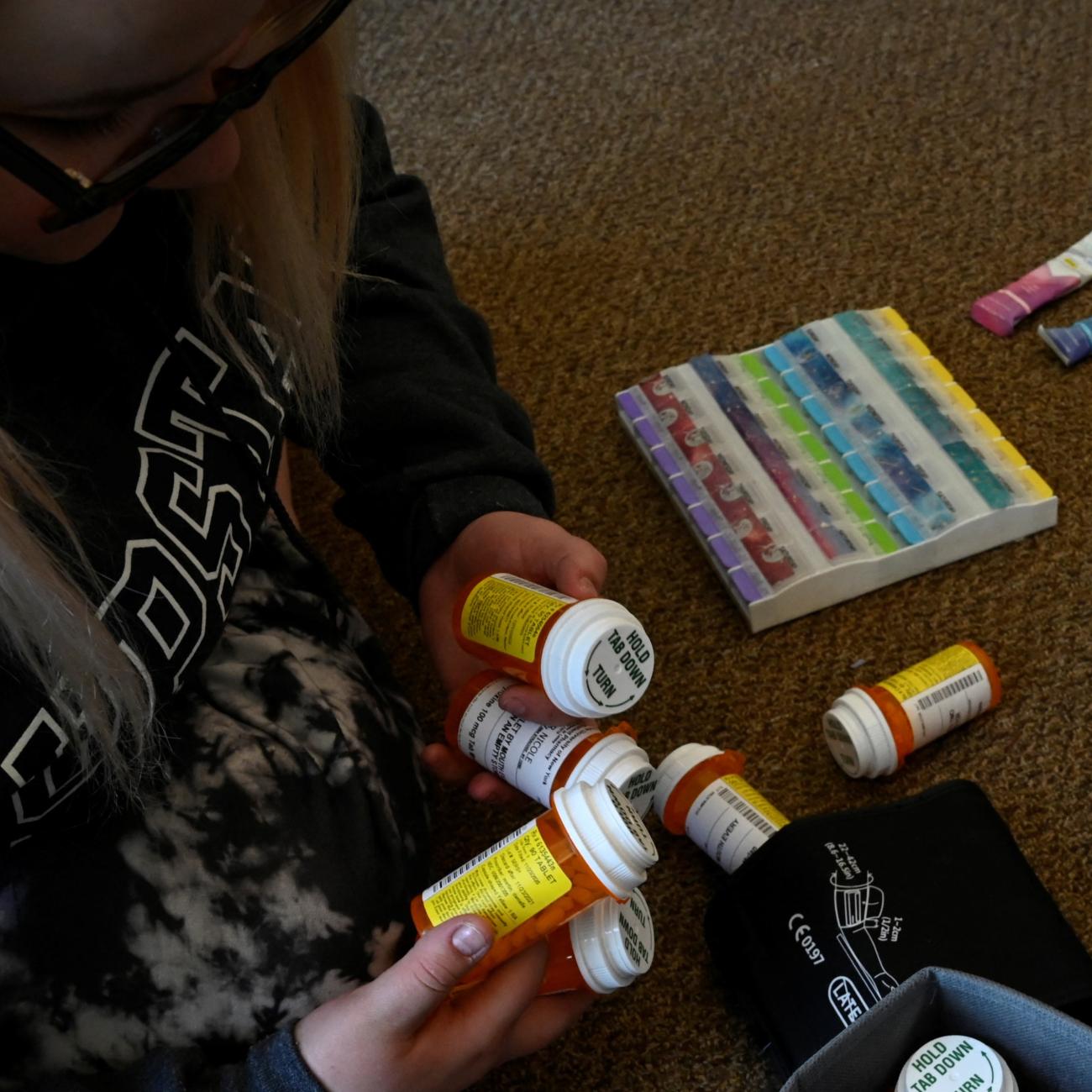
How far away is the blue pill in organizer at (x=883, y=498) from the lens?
3.13 ft

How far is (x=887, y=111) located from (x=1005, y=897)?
35.7 inches

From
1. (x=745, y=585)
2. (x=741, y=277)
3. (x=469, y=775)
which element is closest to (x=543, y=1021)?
(x=469, y=775)

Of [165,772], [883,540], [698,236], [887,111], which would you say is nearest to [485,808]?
[165,772]

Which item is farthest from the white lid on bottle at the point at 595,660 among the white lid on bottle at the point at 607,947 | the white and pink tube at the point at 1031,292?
the white and pink tube at the point at 1031,292

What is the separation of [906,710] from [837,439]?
28cm

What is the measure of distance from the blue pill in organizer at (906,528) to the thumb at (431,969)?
516 millimetres

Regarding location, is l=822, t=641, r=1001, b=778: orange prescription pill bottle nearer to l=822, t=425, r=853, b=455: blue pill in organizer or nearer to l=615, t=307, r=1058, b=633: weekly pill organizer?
l=615, t=307, r=1058, b=633: weekly pill organizer

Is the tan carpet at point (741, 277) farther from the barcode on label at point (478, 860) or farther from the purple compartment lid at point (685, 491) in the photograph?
the barcode on label at point (478, 860)

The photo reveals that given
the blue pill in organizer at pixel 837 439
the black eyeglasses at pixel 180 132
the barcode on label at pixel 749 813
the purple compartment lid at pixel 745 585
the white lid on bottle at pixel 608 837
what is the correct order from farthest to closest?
the blue pill in organizer at pixel 837 439 < the purple compartment lid at pixel 745 585 < the barcode on label at pixel 749 813 < the white lid on bottle at pixel 608 837 < the black eyeglasses at pixel 180 132

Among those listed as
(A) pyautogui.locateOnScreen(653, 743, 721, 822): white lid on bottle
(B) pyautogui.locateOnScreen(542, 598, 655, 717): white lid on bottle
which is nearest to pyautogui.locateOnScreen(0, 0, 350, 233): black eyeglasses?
(B) pyautogui.locateOnScreen(542, 598, 655, 717): white lid on bottle

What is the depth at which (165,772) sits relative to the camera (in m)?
0.67

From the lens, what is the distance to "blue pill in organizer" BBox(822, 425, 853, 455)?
1003mm

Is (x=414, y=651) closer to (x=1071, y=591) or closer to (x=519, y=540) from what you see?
(x=519, y=540)

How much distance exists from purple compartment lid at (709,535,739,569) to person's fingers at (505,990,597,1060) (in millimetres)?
373
